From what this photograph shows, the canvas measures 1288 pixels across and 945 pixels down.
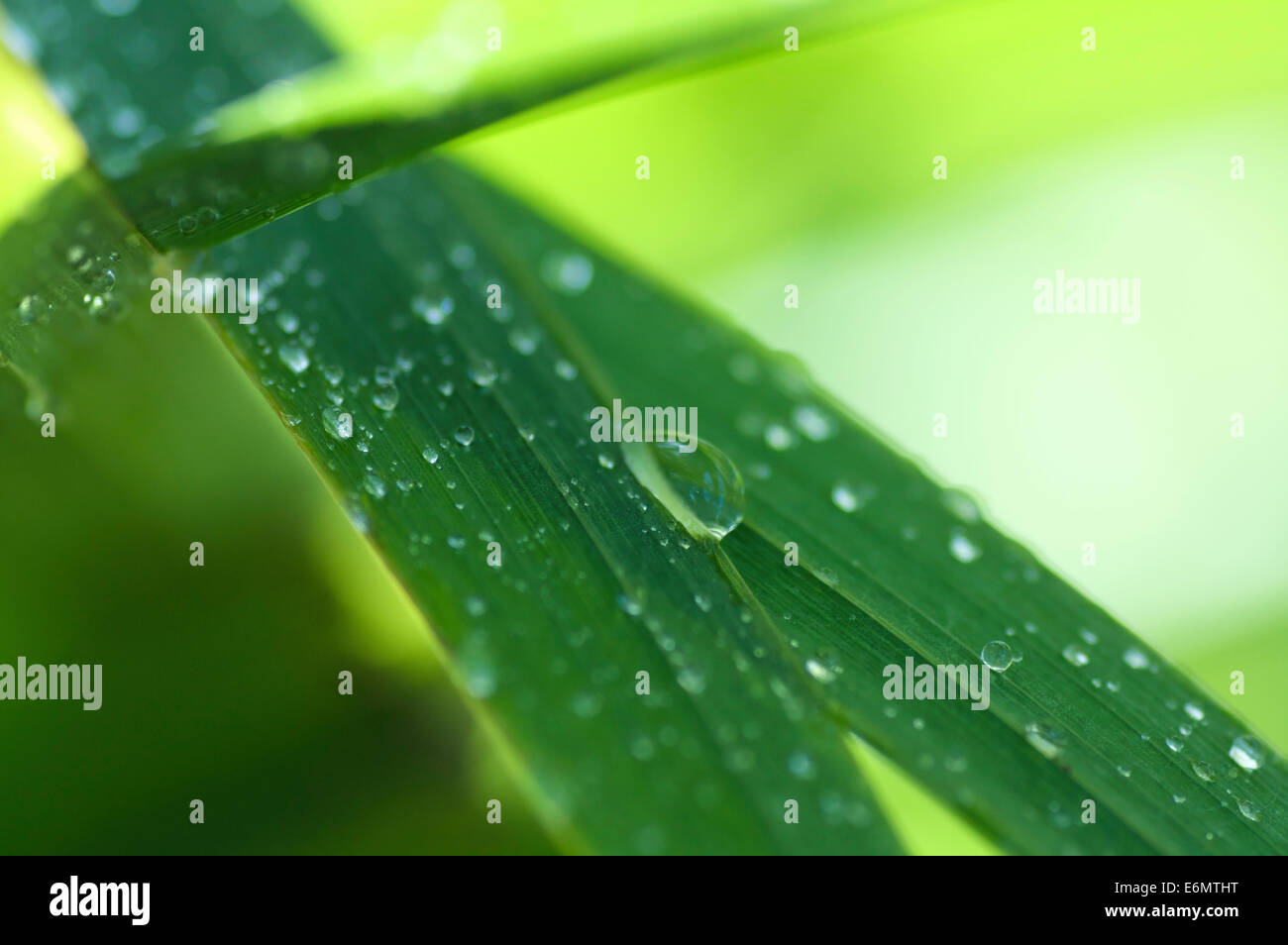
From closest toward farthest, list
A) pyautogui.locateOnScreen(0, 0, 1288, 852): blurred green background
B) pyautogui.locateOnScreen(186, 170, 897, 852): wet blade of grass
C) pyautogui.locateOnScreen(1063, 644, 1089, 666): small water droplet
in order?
1. pyautogui.locateOnScreen(186, 170, 897, 852): wet blade of grass
2. pyautogui.locateOnScreen(1063, 644, 1089, 666): small water droplet
3. pyautogui.locateOnScreen(0, 0, 1288, 852): blurred green background

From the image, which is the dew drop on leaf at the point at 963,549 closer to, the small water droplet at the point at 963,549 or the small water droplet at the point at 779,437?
the small water droplet at the point at 963,549

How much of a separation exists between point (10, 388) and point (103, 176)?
459mm

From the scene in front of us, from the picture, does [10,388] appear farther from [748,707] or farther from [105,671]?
[748,707]

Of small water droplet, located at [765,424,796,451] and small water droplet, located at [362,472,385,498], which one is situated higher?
small water droplet, located at [765,424,796,451]

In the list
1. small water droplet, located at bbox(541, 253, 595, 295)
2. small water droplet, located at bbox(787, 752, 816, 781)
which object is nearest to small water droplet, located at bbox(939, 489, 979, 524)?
small water droplet, located at bbox(787, 752, 816, 781)

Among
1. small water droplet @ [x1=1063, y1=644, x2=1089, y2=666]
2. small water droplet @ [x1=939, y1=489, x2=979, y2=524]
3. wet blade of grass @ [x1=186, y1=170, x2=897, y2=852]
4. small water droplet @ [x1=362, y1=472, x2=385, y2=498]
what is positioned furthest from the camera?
small water droplet @ [x1=939, y1=489, x2=979, y2=524]

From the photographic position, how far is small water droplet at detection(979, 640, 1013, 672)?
0.73 metres

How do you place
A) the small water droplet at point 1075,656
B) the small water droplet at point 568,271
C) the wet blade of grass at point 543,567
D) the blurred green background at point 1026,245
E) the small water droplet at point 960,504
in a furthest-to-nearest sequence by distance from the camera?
the blurred green background at point 1026,245, the small water droplet at point 568,271, the small water droplet at point 960,504, the small water droplet at point 1075,656, the wet blade of grass at point 543,567

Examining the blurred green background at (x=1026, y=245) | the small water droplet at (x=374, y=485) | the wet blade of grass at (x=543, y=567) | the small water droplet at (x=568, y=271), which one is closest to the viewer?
the wet blade of grass at (x=543, y=567)

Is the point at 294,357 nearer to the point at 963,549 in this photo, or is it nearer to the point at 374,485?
the point at 374,485

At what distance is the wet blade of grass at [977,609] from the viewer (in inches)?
27.1

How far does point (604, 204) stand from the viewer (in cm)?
182

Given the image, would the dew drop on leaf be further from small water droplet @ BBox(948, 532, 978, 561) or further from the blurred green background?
the blurred green background

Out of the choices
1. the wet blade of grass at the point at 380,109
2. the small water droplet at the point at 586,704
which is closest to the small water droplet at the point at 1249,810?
the small water droplet at the point at 586,704
